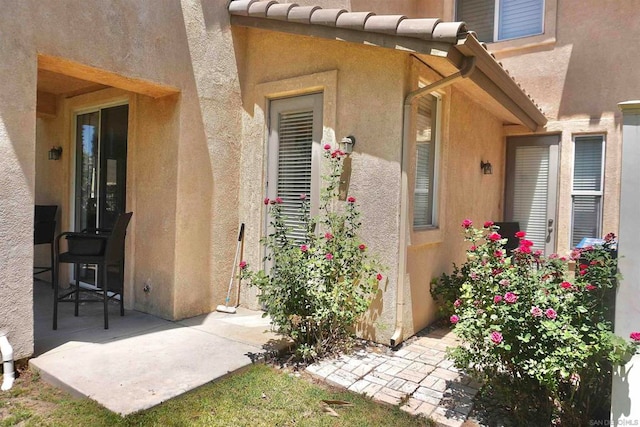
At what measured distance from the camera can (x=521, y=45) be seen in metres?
8.48

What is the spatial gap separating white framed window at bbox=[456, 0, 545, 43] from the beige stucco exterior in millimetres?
2374

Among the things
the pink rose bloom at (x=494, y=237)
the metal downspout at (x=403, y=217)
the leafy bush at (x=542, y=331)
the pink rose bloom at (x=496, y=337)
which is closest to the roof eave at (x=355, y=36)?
the metal downspout at (x=403, y=217)

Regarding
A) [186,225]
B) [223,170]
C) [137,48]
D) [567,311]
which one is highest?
[137,48]

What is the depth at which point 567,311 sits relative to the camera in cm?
329

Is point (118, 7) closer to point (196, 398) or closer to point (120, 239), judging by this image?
point (120, 239)

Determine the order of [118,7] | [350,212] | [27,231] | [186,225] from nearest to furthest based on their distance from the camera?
[27,231] → [118,7] → [350,212] → [186,225]

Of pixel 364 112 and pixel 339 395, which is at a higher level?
pixel 364 112

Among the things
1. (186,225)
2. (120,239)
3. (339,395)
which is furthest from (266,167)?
(339,395)

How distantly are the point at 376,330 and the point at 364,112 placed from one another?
2898mm

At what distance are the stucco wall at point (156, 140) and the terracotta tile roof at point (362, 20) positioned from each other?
787mm

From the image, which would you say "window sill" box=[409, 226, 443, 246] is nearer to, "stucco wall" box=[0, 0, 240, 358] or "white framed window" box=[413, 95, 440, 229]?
"white framed window" box=[413, 95, 440, 229]

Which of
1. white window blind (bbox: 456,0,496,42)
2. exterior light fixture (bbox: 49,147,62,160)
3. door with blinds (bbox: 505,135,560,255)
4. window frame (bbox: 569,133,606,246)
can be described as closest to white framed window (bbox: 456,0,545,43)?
white window blind (bbox: 456,0,496,42)

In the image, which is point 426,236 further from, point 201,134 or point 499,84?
point 201,134

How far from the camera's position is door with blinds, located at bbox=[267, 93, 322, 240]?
5941 millimetres
